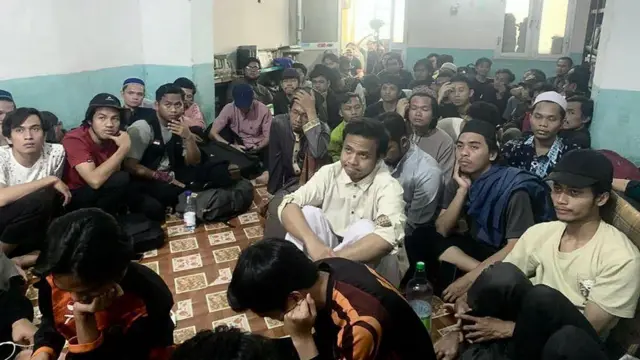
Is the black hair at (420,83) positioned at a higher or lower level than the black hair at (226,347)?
higher

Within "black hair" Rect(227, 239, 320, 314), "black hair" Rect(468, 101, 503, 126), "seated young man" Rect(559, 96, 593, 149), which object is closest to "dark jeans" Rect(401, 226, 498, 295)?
"black hair" Rect(468, 101, 503, 126)

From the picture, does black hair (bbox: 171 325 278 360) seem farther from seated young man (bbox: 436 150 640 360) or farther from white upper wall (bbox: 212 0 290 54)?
white upper wall (bbox: 212 0 290 54)

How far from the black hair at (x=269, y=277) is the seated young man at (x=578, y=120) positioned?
286 centimetres

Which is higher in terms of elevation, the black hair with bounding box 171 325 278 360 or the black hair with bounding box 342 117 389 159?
the black hair with bounding box 342 117 389 159

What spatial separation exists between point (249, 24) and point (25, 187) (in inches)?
188

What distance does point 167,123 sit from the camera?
3748 mm

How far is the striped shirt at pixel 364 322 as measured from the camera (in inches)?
48.9

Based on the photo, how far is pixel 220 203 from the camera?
368 centimetres

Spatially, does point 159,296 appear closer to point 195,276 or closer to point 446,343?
point 446,343

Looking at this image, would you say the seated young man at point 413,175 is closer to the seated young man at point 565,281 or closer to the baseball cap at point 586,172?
the seated young man at point 565,281

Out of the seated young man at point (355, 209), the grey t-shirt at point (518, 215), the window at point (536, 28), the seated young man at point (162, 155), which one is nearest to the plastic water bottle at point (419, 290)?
the seated young man at point (355, 209)

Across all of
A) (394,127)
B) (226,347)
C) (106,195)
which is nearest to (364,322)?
(226,347)

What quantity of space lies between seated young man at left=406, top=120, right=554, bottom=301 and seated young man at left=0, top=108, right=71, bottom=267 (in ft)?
6.75

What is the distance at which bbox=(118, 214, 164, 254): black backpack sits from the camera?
10.4 ft
